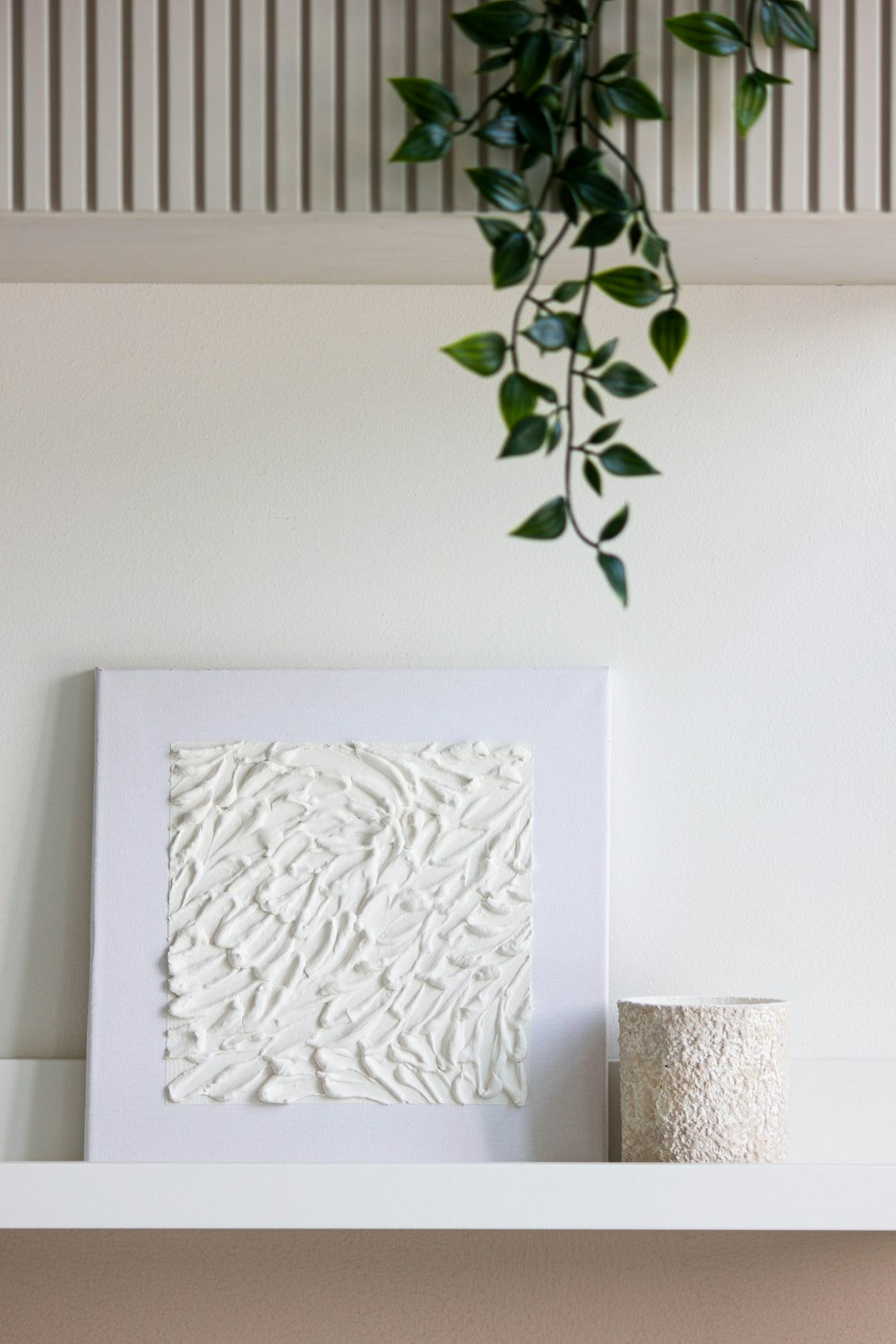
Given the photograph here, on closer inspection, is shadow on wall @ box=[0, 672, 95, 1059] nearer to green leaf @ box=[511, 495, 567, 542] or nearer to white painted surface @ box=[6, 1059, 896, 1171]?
white painted surface @ box=[6, 1059, 896, 1171]

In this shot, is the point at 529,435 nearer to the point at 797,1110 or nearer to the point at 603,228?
the point at 603,228

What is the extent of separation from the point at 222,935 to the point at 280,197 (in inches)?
25.6

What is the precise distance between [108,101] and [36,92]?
59mm

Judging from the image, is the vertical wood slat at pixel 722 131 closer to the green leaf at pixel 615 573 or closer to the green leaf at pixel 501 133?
the green leaf at pixel 501 133

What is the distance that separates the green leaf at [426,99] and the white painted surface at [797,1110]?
2.78 feet

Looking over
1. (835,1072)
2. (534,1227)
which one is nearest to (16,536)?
(534,1227)

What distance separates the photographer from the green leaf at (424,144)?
1.03m

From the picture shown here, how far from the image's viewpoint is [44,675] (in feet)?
4.41

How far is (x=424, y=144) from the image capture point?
3.39 feet

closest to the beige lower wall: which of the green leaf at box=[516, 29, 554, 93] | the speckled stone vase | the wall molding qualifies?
the speckled stone vase

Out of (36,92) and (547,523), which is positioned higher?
(36,92)

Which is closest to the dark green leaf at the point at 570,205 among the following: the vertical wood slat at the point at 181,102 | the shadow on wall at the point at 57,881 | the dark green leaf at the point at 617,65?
the dark green leaf at the point at 617,65

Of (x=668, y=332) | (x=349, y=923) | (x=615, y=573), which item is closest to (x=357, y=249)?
(x=668, y=332)

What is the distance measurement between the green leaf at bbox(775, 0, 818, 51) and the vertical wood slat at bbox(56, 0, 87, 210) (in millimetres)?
559
